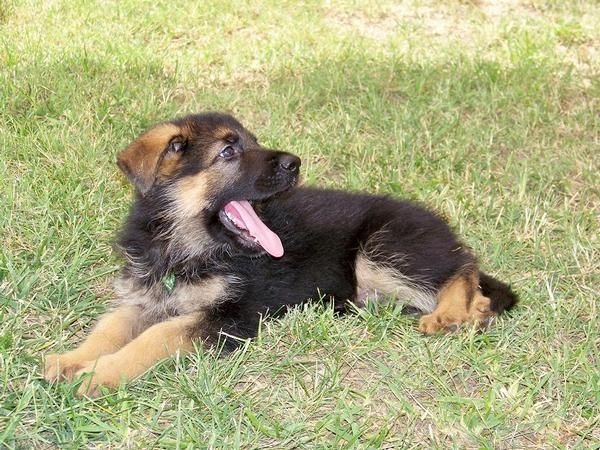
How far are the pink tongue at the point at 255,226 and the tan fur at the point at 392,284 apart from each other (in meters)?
0.57

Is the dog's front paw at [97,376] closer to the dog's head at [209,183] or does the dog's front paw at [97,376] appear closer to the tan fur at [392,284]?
the dog's head at [209,183]

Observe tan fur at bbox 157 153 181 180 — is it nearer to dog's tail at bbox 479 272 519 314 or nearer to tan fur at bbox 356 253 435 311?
tan fur at bbox 356 253 435 311

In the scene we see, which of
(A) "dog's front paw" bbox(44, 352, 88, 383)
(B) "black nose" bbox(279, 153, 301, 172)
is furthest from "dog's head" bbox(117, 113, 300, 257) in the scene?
(A) "dog's front paw" bbox(44, 352, 88, 383)

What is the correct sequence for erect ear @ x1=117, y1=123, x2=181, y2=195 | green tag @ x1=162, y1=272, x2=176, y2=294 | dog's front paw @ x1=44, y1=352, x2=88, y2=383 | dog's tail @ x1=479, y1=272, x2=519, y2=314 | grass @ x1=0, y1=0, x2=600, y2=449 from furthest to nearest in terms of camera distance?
dog's tail @ x1=479, y1=272, x2=519, y2=314
green tag @ x1=162, y1=272, x2=176, y2=294
erect ear @ x1=117, y1=123, x2=181, y2=195
dog's front paw @ x1=44, y1=352, x2=88, y2=383
grass @ x1=0, y1=0, x2=600, y2=449

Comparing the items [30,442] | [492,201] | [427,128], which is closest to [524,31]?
[427,128]

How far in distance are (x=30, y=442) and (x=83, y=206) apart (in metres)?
2.11

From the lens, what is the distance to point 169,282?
14.0ft

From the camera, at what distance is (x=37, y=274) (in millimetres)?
4461

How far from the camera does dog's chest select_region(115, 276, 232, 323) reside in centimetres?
417

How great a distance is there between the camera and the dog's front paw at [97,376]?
358 centimetres

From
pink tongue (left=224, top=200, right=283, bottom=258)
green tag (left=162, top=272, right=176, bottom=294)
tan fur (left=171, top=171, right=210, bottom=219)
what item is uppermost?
tan fur (left=171, top=171, right=210, bottom=219)

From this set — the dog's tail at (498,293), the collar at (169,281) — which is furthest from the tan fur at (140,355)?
the dog's tail at (498,293)

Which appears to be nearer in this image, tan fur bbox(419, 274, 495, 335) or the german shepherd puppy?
the german shepherd puppy

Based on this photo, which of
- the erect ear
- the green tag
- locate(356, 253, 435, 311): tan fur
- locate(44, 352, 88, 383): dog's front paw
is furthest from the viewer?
locate(356, 253, 435, 311): tan fur
